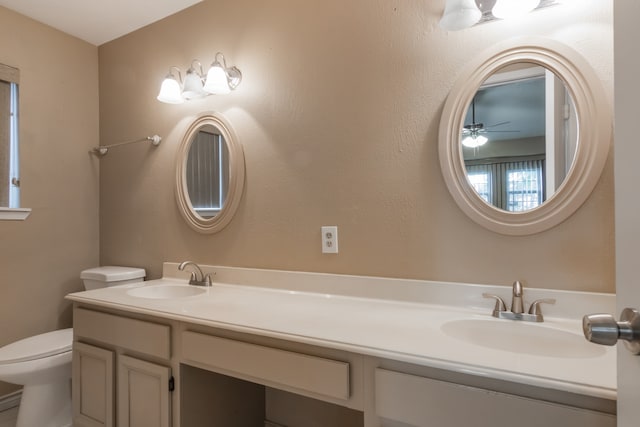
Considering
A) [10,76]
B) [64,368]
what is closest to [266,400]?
[64,368]

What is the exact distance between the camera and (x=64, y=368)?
1.81 metres

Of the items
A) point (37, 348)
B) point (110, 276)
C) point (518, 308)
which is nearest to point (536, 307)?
point (518, 308)

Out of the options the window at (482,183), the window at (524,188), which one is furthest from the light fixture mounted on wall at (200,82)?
the window at (524,188)

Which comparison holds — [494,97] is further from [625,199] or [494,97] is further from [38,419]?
[38,419]

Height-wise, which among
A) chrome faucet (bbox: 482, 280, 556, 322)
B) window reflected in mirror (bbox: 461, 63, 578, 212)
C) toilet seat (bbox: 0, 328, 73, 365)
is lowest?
toilet seat (bbox: 0, 328, 73, 365)

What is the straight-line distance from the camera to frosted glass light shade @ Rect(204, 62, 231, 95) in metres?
1.79

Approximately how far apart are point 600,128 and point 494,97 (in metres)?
0.33

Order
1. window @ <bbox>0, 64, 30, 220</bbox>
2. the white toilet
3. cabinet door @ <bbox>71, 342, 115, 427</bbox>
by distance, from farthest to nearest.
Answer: window @ <bbox>0, 64, 30, 220</bbox> → the white toilet → cabinet door @ <bbox>71, 342, 115, 427</bbox>

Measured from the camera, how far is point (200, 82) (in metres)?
1.92

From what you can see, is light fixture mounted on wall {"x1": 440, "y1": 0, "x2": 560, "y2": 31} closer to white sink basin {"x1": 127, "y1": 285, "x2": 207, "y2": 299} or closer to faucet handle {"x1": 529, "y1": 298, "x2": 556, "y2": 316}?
faucet handle {"x1": 529, "y1": 298, "x2": 556, "y2": 316}

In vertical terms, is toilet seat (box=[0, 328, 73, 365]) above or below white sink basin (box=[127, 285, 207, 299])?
below

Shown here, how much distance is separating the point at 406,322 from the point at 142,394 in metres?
1.11

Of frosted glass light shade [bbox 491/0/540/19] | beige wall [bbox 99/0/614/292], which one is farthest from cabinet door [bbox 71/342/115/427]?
frosted glass light shade [bbox 491/0/540/19]

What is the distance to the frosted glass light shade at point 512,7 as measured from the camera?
1174mm
